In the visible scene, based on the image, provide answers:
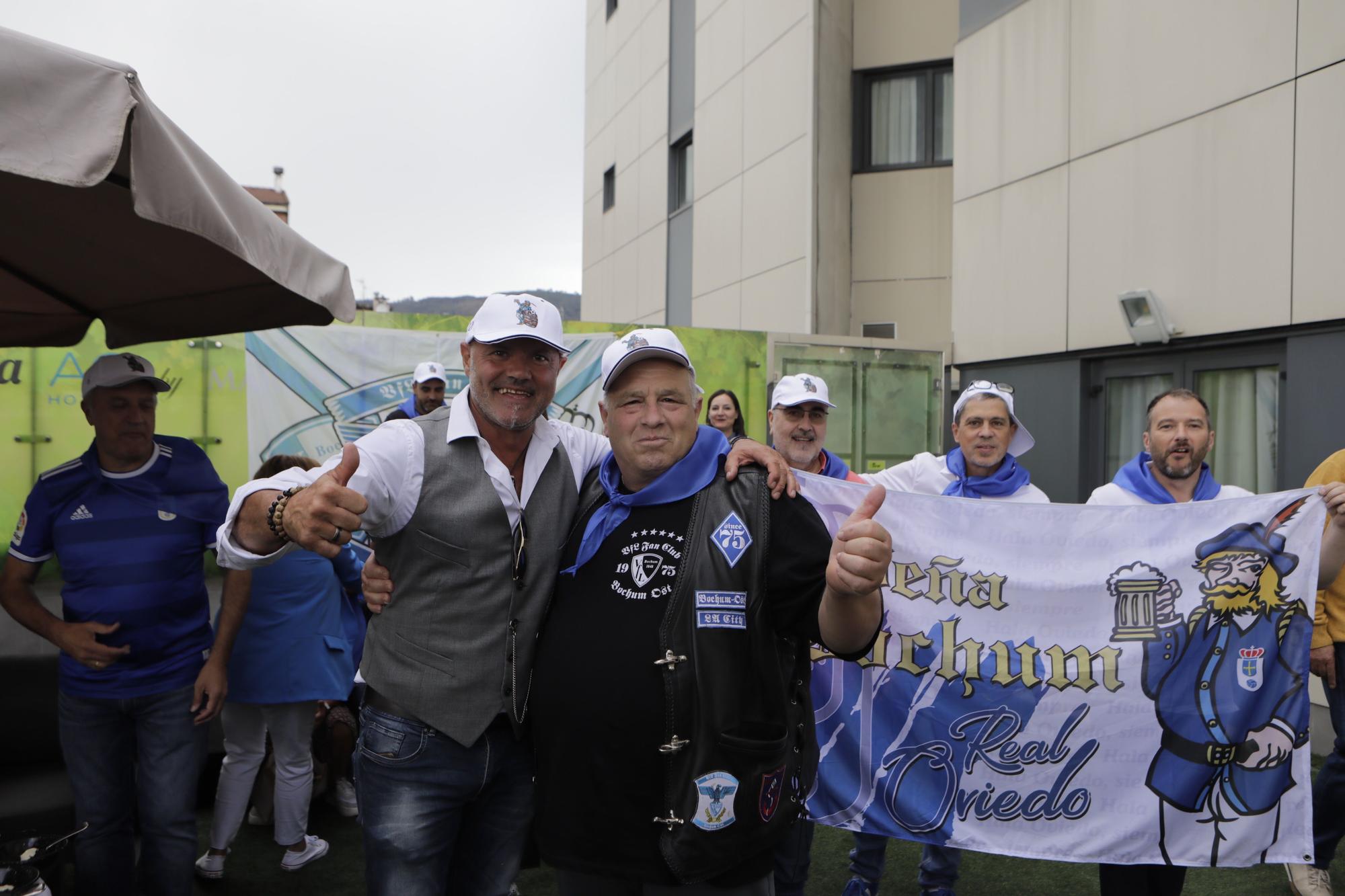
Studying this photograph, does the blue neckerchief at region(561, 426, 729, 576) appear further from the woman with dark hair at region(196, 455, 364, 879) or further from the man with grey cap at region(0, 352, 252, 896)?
the woman with dark hair at region(196, 455, 364, 879)

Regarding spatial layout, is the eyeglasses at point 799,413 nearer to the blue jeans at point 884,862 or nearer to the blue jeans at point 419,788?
the blue jeans at point 884,862

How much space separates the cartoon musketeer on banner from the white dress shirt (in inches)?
98.1

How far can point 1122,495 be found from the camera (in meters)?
3.88

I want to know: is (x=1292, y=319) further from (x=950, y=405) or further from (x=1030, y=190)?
(x=950, y=405)

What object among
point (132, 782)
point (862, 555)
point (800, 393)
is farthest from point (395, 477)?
point (800, 393)

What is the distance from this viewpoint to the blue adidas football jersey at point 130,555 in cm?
342

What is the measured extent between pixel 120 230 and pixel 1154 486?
13.1 feet

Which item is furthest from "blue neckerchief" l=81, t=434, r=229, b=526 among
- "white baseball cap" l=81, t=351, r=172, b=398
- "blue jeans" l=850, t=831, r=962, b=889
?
"blue jeans" l=850, t=831, r=962, b=889

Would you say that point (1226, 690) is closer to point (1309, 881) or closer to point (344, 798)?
point (1309, 881)

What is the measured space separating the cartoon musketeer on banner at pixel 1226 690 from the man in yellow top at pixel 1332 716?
544mm

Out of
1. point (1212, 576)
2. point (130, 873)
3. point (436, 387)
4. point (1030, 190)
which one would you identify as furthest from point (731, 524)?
point (1030, 190)

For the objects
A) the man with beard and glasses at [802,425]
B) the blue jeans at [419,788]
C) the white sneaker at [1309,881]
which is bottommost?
the white sneaker at [1309,881]

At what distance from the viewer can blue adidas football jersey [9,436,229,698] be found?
3424 mm

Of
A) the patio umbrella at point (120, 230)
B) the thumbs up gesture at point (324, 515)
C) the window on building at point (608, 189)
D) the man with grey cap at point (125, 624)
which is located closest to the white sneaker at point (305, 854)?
the man with grey cap at point (125, 624)
